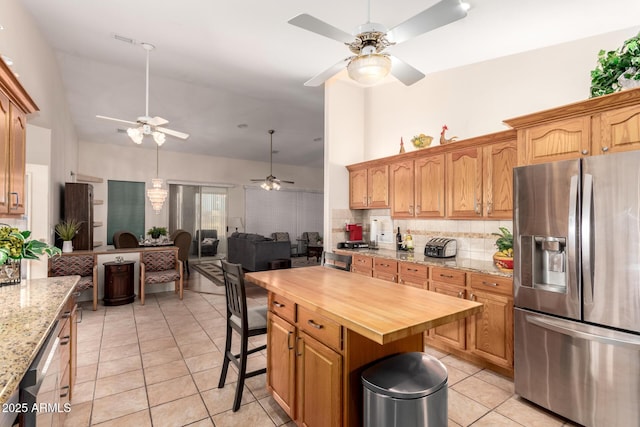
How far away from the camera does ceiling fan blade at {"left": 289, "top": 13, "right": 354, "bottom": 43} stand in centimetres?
184

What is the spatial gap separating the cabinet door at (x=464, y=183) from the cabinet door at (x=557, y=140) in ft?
2.37

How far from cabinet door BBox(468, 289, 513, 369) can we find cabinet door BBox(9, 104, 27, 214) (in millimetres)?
3604

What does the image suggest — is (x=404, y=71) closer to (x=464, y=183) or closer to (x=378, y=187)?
(x=464, y=183)

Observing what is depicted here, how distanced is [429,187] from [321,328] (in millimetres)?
2642

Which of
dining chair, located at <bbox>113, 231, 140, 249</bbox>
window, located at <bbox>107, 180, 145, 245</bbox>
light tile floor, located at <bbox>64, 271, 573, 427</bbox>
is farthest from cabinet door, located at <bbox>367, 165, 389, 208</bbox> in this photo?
window, located at <bbox>107, 180, 145, 245</bbox>

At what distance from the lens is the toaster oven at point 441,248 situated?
3.56m

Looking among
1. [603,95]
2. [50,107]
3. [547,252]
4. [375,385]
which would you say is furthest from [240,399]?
[50,107]

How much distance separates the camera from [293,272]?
100 inches

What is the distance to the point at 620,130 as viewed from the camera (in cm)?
210

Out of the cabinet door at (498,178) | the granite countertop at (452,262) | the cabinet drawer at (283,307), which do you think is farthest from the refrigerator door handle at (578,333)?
the cabinet drawer at (283,307)

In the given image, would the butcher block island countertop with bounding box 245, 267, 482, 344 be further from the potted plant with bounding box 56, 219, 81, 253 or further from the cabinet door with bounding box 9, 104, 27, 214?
the potted plant with bounding box 56, 219, 81, 253

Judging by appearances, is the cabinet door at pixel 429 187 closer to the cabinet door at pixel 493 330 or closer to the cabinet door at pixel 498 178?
the cabinet door at pixel 498 178

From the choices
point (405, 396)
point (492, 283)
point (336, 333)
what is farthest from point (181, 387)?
point (492, 283)

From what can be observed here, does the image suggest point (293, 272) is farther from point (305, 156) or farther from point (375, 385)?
point (305, 156)
